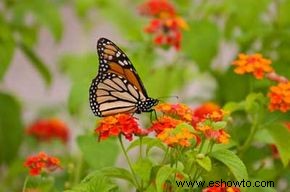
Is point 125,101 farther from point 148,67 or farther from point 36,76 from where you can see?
point 36,76

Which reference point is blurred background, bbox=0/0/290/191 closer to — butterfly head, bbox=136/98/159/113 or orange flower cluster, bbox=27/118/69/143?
orange flower cluster, bbox=27/118/69/143

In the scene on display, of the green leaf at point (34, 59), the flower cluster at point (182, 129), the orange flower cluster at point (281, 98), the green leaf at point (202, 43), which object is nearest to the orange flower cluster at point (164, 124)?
the flower cluster at point (182, 129)

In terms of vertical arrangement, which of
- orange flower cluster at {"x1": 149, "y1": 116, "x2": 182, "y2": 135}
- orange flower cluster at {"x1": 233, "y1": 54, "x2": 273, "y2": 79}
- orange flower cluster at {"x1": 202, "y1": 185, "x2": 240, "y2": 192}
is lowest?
orange flower cluster at {"x1": 202, "y1": 185, "x2": 240, "y2": 192}

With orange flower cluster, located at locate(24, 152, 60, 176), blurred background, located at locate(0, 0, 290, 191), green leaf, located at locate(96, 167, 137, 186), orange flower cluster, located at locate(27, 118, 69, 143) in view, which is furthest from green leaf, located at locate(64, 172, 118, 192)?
orange flower cluster, located at locate(27, 118, 69, 143)

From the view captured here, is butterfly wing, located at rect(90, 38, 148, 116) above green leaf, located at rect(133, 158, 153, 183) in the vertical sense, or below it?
above

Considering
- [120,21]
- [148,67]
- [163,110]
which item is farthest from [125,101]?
[120,21]

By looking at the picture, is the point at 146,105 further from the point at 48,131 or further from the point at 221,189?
the point at 48,131

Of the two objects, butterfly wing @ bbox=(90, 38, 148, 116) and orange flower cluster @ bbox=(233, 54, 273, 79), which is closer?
butterfly wing @ bbox=(90, 38, 148, 116)
